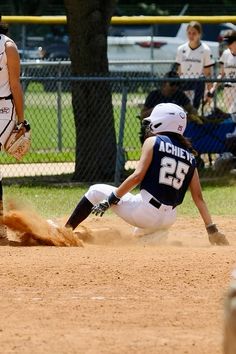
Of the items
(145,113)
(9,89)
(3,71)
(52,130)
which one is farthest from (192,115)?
(3,71)

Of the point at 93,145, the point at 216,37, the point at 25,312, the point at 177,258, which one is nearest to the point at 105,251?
the point at 177,258

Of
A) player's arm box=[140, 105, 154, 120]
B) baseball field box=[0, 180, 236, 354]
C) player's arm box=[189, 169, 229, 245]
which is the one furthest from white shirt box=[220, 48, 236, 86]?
player's arm box=[189, 169, 229, 245]

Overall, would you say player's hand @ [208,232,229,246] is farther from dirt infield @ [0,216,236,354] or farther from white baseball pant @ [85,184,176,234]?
white baseball pant @ [85,184,176,234]

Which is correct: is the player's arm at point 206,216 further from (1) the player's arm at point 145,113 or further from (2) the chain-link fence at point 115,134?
(1) the player's arm at point 145,113

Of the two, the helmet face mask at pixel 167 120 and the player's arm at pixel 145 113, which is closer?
the helmet face mask at pixel 167 120

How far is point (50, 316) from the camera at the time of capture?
6.88 meters

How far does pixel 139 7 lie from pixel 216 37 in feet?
17.7

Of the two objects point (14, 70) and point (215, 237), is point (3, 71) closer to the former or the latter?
point (14, 70)

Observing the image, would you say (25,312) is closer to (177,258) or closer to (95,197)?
(177,258)

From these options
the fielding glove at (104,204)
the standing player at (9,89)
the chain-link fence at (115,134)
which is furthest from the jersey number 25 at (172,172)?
the chain-link fence at (115,134)

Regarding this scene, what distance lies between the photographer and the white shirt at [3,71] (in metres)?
9.74

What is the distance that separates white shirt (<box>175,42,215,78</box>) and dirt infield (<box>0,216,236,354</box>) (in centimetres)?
834

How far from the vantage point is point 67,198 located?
44.8 ft

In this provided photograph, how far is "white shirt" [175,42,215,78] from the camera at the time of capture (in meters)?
17.9
